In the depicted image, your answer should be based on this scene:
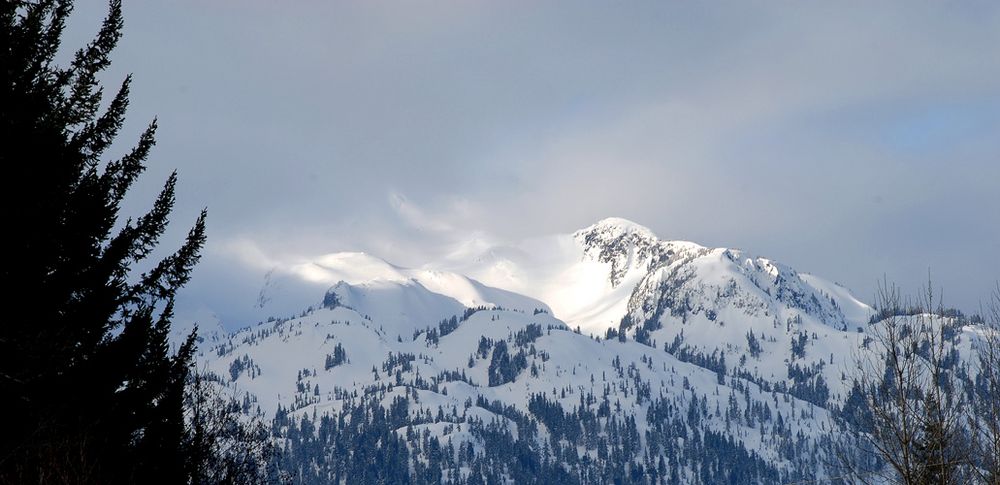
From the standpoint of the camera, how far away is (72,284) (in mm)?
22141

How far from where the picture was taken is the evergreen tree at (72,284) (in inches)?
765

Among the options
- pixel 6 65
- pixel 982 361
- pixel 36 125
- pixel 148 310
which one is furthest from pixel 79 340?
pixel 982 361

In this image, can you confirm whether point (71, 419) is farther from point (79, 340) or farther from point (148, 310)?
point (148, 310)

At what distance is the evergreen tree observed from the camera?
19.4 metres

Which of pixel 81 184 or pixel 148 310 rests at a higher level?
pixel 81 184

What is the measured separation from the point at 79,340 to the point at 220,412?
24.7m

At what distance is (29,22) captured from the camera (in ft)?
73.7

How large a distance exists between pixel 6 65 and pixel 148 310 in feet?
23.1

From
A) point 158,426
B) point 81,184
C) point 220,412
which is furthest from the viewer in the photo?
point 220,412

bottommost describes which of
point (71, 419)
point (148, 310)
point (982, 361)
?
point (71, 419)

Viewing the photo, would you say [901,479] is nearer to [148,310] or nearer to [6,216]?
[148,310]

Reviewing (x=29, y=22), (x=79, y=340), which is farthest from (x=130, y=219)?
(x=29, y=22)

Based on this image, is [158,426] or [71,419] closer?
[71,419]

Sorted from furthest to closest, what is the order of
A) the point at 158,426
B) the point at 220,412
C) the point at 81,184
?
the point at 220,412 → the point at 158,426 → the point at 81,184
